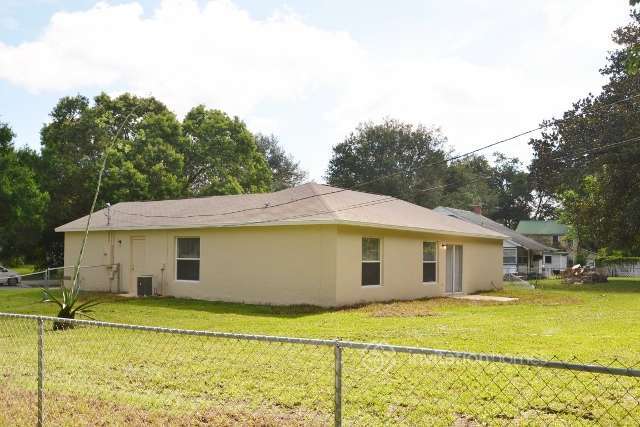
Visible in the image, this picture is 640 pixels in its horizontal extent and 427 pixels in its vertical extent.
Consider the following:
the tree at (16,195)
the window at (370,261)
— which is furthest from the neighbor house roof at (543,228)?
Answer: the window at (370,261)

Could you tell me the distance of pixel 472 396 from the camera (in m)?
6.29

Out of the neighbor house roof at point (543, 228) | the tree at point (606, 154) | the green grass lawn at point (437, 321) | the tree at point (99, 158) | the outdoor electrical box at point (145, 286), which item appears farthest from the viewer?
the neighbor house roof at point (543, 228)

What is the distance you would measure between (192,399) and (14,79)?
57.9 feet

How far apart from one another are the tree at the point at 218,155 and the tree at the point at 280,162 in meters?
25.4

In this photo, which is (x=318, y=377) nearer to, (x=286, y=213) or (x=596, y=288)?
(x=286, y=213)

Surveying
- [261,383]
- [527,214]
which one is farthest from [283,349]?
[527,214]

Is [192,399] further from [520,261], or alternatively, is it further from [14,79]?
[520,261]

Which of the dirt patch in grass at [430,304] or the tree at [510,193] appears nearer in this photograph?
the dirt patch in grass at [430,304]

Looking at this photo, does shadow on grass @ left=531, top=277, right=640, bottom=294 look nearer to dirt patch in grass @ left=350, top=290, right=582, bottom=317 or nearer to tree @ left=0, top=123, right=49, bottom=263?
dirt patch in grass @ left=350, top=290, right=582, bottom=317

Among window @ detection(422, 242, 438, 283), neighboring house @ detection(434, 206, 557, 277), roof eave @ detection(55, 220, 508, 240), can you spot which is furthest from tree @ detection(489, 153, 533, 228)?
window @ detection(422, 242, 438, 283)

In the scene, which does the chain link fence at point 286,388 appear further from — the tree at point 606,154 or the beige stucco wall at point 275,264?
the tree at point 606,154

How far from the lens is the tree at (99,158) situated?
32.9 m

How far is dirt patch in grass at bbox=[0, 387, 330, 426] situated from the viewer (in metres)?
5.41

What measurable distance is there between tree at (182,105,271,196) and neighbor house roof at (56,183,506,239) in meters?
13.1
